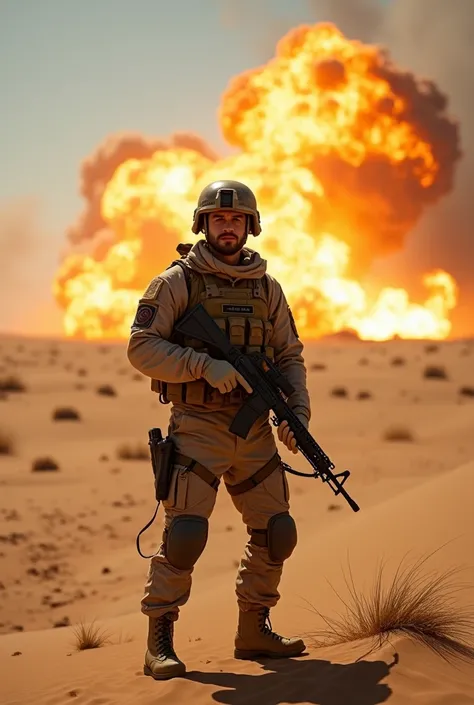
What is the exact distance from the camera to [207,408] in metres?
5.50

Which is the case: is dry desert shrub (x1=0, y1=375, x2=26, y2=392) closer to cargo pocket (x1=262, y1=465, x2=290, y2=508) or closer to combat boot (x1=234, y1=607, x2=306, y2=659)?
combat boot (x1=234, y1=607, x2=306, y2=659)

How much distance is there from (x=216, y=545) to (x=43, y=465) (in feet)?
14.2

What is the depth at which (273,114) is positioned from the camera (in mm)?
43219

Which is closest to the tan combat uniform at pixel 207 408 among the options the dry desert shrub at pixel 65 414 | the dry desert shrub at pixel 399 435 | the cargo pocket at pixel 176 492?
the cargo pocket at pixel 176 492

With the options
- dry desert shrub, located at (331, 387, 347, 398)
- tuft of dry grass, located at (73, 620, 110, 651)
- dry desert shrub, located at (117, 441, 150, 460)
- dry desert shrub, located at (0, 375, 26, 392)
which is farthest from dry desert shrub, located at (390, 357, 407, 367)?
tuft of dry grass, located at (73, 620, 110, 651)

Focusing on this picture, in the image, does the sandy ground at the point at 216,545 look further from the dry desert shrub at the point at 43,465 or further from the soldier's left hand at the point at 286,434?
the soldier's left hand at the point at 286,434

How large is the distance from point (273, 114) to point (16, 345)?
47.4 ft

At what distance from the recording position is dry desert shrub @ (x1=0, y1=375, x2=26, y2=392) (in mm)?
23559

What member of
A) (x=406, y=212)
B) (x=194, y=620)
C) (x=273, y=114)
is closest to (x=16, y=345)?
(x=273, y=114)

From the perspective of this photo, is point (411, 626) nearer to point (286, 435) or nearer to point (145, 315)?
point (286, 435)

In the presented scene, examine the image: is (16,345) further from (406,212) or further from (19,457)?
(19,457)

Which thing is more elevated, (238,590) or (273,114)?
(273,114)

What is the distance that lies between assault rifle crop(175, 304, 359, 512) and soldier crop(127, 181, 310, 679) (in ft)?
0.22

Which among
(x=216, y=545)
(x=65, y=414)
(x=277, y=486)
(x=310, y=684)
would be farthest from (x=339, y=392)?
(x=310, y=684)
